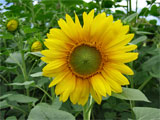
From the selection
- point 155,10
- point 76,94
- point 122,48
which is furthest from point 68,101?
point 155,10

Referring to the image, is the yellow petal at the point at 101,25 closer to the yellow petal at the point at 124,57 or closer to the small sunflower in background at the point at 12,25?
the yellow petal at the point at 124,57

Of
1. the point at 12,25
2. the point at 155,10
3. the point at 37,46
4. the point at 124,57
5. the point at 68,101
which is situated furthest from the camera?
the point at 155,10

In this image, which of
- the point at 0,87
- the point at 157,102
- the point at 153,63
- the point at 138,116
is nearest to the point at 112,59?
the point at 138,116

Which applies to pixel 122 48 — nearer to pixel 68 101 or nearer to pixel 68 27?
pixel 68 27

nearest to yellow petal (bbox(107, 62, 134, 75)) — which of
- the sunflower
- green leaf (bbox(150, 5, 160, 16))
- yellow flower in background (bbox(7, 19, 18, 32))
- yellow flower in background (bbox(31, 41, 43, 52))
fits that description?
the sunflower

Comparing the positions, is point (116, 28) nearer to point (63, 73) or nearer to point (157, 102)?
point (63, 73)

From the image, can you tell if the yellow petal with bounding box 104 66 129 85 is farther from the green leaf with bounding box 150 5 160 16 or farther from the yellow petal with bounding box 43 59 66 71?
the green leaf with bounding box 150 5 160 16

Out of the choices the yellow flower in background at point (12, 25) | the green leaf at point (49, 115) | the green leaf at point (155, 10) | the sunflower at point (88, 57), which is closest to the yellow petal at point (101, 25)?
the sunflower at point (88, 57)

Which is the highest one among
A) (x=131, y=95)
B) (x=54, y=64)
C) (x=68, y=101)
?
(x=54, y=64)

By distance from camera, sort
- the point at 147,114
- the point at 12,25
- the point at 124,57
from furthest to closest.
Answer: the point at 12,25, the point at 147,114, the point at 124,57
